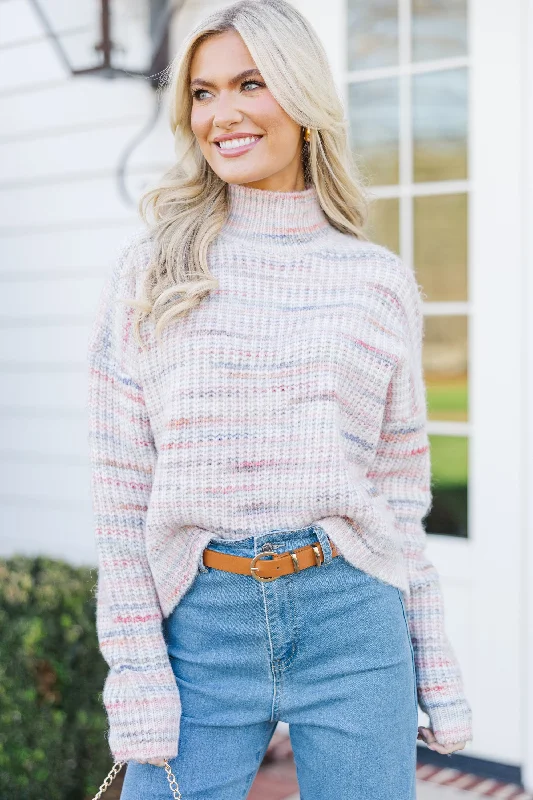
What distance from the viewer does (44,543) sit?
3.78m

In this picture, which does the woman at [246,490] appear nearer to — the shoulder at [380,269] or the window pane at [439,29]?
the shoulder at [380,269]

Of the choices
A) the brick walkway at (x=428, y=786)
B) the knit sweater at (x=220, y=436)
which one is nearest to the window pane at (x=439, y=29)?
the knit sweater at (x=220, y=436)

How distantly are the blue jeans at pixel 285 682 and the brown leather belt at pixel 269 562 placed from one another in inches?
0.5

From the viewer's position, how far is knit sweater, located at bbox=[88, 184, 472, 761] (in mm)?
1480

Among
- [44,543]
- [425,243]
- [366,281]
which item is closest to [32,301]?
[44,543]

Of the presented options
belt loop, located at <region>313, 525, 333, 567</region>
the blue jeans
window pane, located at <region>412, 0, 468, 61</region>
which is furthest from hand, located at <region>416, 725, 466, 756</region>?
window pane, located at <region>412, 0, 468, 61</region>

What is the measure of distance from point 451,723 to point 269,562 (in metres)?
0.46

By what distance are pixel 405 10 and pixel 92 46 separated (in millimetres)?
1063

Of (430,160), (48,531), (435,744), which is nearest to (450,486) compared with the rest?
(430,160)

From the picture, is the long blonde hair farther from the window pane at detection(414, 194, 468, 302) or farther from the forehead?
the window pane at detection(414, 194, 468, 302)

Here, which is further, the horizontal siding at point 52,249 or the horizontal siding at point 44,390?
the horizontal siding at point 44,390

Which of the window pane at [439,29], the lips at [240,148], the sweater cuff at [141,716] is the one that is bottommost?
the sweater cuff at [141,716]

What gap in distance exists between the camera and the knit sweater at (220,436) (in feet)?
4.86

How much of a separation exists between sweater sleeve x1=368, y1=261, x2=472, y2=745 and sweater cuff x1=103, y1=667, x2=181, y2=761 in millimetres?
455
